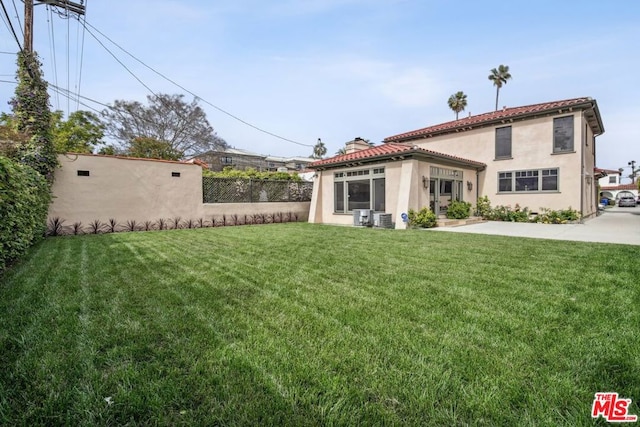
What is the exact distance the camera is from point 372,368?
2.26 metres

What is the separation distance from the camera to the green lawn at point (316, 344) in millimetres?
1843

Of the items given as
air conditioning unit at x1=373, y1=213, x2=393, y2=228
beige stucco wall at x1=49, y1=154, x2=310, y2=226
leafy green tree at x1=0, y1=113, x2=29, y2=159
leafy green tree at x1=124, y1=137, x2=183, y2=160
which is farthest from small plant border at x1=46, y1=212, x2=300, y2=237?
leafy green tree at x1=124, y1=137, x2=183, y2=160

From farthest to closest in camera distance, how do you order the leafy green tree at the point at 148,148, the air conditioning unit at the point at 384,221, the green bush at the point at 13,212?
the leafy green tree at the point at 148,148
the air conditioning unit at the point at 384,221
the green bush at the point at 13,212

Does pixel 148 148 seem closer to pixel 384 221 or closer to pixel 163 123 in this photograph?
pixel 163 123

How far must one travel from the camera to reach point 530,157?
15.7 metres

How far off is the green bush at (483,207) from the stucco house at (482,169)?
0.41 m

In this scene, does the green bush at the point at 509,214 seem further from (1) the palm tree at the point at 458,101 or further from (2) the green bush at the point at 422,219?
(1) the palm tree at the point at 458,101

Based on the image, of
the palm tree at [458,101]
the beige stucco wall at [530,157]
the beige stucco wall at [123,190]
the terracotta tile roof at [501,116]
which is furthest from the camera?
the palm tree at [458,101]

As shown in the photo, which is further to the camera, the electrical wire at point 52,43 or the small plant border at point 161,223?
the electrical wire at point 52,43

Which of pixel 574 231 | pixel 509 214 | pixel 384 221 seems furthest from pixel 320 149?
pixel 574 231

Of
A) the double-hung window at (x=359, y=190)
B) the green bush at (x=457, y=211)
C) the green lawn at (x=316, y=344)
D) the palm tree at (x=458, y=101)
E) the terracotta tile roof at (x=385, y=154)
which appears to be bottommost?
the green lawn at (x=316, y=344)

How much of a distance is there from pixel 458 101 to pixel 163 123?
105 feet

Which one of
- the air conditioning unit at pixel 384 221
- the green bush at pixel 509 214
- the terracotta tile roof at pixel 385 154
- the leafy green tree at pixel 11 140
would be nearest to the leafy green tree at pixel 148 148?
the leafy green tree at pixel 11 140

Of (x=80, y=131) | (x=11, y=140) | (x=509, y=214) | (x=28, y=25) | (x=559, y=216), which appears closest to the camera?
(x=11, y=140)
